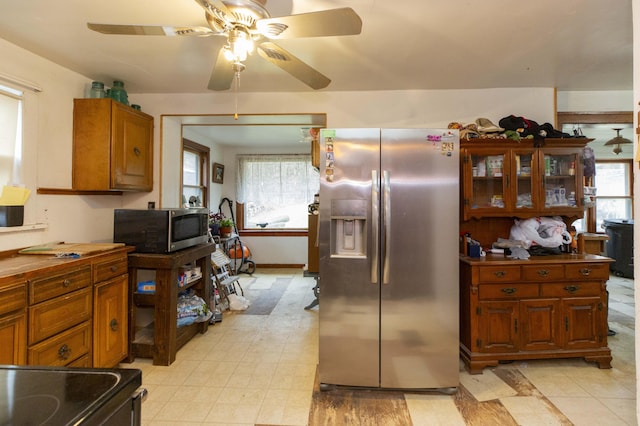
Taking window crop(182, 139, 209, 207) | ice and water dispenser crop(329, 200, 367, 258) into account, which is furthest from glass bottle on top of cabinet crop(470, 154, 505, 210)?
window crop(182, 139, 209, 207)

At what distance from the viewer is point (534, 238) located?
8.60 feet

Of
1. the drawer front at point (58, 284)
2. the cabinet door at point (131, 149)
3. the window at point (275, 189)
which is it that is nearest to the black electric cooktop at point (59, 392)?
the drawer front at point (58, 284)

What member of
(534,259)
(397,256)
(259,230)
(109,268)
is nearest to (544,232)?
(534,259)

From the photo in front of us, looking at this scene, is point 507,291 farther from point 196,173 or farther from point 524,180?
point 196,173

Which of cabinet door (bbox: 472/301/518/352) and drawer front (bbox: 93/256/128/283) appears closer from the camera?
drawer front (bbox: 93/256/128/283)

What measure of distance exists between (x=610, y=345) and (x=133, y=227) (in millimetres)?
4299

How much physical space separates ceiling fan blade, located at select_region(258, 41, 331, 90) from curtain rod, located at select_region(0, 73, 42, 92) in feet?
6.01

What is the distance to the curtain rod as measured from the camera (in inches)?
80.8

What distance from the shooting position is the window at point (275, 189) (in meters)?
5.93

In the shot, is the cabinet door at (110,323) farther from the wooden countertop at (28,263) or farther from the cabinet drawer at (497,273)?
the cabinet drawer at (497,273)

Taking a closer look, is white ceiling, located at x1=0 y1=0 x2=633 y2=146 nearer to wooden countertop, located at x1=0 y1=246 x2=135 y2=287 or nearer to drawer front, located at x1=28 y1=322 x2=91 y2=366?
wooden countertop, located at x1=0 y1=246 x2=135 y2=287

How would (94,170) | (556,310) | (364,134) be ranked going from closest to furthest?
1. (364,134)
2. (556,310)
3. (94,170)

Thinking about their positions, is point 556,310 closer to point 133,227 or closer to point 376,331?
point 376,331

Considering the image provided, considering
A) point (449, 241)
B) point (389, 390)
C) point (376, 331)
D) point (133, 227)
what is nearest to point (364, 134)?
point (449, 241)
